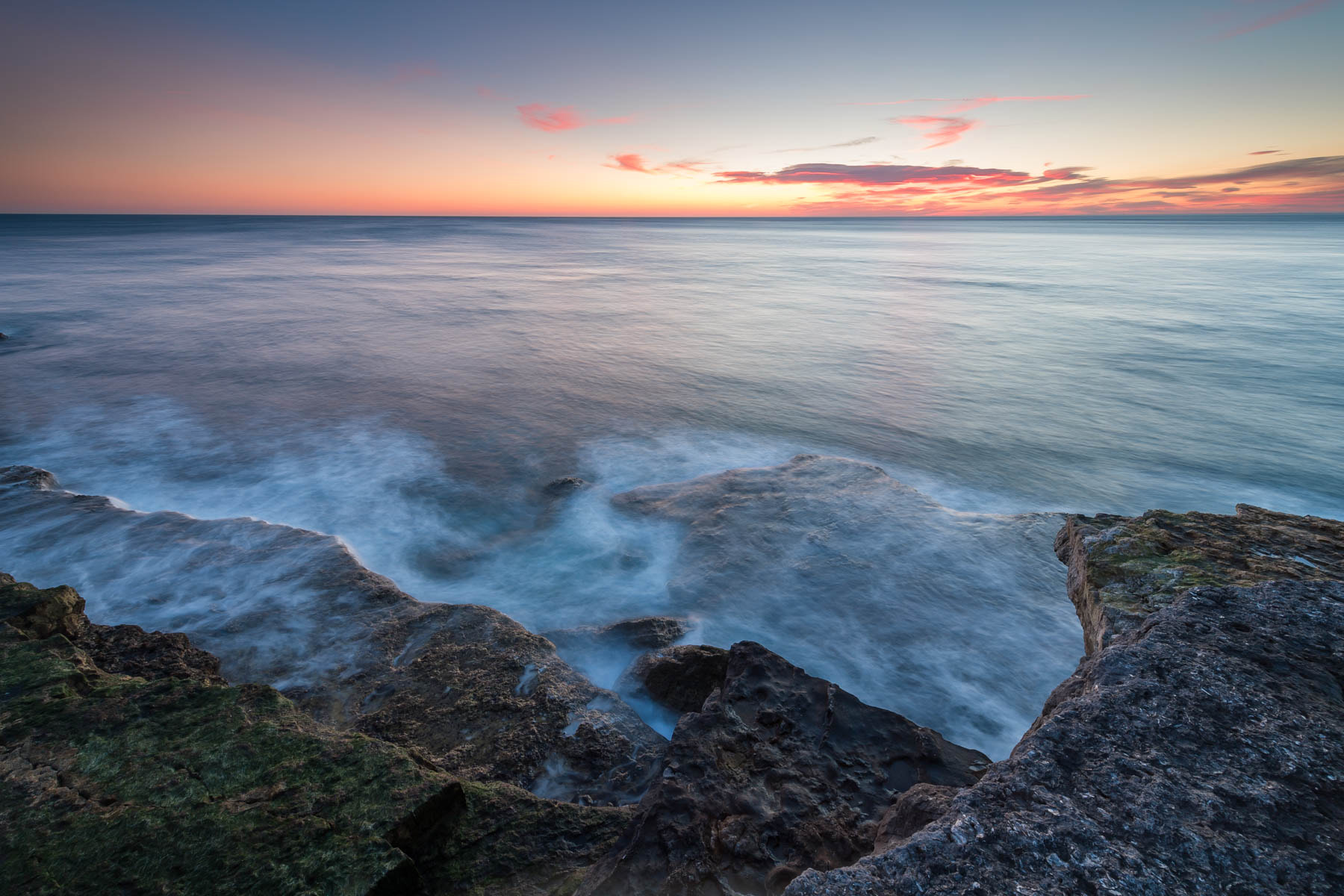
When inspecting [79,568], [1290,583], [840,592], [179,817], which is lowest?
[840,592]

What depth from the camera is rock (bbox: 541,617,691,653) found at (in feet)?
15.9

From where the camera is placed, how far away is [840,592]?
5566 millimetres

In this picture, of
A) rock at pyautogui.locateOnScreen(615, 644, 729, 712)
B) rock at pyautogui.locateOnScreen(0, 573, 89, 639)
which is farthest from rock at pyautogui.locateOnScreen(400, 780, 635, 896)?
rock at pyautogui.locateOnScreen(0, 573, 89, 639)

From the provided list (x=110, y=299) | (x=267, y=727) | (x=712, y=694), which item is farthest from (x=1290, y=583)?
(x=110, y=299)

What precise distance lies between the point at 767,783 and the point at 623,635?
7.75 feet

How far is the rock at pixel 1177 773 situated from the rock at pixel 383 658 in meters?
1.78

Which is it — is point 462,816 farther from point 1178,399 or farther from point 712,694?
point 1178,399

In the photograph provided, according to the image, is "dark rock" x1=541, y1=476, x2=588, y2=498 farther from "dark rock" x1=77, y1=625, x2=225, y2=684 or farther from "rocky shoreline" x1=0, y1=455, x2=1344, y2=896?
"dark rock" x1=77, y1=625, x2=225, y2=684

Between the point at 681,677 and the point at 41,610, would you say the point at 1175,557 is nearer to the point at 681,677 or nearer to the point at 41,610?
the point at 681,677

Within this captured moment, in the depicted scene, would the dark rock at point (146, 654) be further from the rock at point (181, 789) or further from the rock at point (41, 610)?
the rock at point (181, 789)

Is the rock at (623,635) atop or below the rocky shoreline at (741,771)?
below

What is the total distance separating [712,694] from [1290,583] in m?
2.58

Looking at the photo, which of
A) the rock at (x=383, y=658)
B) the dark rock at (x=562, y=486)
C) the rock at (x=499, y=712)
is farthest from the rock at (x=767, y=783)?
the dark rock at (x=562, y=486)

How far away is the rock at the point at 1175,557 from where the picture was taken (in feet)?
9.18
